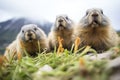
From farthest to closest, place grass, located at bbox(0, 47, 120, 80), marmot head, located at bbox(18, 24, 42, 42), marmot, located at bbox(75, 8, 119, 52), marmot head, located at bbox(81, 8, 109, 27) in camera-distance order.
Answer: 1. marmot head, located at bbox(18, 24, 42, 42)
2. marmot, located at bbox(75, 8, 119, 52)
3. marmot head, located at bbox(81, 8, 109, 27)
4. grass, located at bbox(0, 47, 120, 80)

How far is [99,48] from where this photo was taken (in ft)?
24.7

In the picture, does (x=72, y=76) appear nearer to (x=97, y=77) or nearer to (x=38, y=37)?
(x=97, y=77)

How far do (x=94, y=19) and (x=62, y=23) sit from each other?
1.32 metres

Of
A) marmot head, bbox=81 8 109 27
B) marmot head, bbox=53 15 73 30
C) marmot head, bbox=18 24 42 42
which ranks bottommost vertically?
marmot head, bbox=18 24 42 42

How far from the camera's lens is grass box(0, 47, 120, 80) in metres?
3.15

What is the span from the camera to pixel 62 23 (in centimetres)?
837

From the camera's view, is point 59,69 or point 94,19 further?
point 94,19

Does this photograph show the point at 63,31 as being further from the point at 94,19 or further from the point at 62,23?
the point at 94,19

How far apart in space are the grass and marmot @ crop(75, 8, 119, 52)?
2.63 meters

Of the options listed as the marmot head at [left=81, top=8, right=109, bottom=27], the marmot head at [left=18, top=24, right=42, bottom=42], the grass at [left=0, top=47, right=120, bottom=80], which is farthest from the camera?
the marmot head at [left=18, top=24, right=42, bottom=42]

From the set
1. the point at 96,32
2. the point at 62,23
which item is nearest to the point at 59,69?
the point at 96,32

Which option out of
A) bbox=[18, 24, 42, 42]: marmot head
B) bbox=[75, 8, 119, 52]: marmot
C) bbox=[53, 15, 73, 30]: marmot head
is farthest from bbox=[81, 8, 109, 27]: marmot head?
bbox=[18, 24, 42, 42]: marmot head

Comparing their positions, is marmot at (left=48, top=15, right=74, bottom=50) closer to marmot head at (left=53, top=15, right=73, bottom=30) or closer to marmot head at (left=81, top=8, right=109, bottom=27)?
marmot head at (left=53, top=15, right=73, bottom=30)

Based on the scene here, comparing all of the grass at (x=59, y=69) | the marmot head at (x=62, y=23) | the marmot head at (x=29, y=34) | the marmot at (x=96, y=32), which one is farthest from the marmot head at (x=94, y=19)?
the grass at (x=59, y=69)
